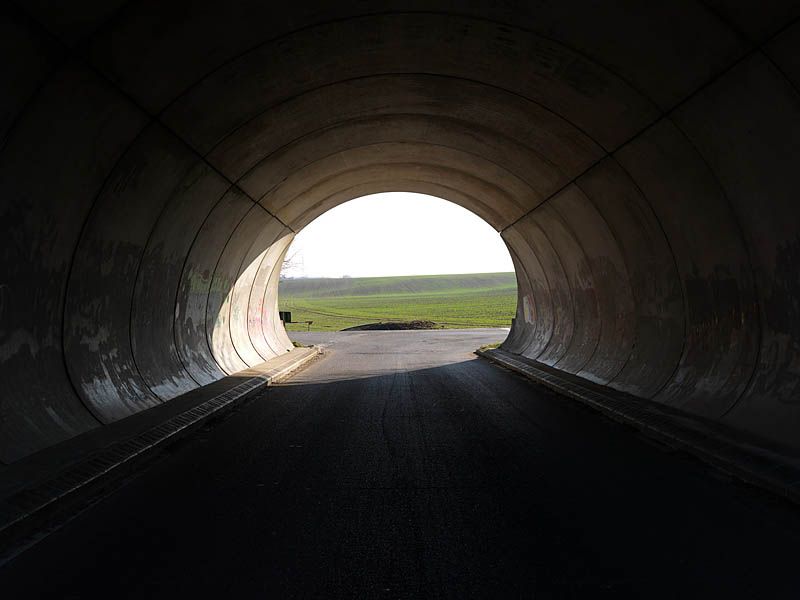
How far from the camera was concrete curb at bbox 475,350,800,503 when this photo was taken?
5.66 meters

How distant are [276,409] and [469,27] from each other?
6.23 m

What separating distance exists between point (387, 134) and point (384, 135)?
0.08 metres

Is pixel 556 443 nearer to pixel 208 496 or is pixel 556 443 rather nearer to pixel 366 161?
pixel 208 496

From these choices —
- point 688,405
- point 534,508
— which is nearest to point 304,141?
point 688,405

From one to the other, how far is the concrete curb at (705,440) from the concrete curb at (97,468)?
564 cm

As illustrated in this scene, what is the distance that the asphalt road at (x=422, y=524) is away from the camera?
389cm

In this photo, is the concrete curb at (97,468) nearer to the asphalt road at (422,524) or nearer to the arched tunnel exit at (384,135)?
the asphalt road at (422,524)

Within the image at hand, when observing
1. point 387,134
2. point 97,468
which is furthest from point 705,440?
point 387,134

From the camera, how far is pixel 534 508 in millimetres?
5285

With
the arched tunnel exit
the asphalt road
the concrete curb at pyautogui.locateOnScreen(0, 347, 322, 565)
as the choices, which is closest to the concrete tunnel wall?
the arched tunnel exit

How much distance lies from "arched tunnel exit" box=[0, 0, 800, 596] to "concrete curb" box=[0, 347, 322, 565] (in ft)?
1.97

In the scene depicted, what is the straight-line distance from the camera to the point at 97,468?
20.3 ft

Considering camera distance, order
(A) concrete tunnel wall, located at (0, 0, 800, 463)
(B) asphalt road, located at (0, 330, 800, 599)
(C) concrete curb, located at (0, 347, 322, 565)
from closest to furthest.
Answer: (B) asphalt road, located at (0, 330, 800, 599) → (C) concrete curb, located at (0, 347, 322, 565) → (A) concrete tunnel wall, located at (0, 0, 800, 463)

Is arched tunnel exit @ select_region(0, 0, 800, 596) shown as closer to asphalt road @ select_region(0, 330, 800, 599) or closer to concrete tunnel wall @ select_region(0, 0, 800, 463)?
concrete tunnel wall @ select_region(0, 0, 800, 463)
